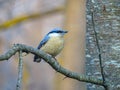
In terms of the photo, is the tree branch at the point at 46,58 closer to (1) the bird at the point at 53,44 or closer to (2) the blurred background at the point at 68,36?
(2) the blurred background at the point at 68,36

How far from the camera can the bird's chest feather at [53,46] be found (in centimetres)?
626

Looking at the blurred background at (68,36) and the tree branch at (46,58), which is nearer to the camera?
the tree branch at (46,58)

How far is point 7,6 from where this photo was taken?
11.5 m

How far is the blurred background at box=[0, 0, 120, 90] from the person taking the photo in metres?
5.74

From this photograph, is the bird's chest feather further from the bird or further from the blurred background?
the blurred background

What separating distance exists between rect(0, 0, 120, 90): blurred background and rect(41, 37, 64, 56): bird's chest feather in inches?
9.7

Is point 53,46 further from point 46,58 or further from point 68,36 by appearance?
point 68,36

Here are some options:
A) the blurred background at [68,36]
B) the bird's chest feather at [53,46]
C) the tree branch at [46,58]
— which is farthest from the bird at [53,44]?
the tree branch at [46,58]

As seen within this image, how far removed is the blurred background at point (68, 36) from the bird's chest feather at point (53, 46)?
0.25 m

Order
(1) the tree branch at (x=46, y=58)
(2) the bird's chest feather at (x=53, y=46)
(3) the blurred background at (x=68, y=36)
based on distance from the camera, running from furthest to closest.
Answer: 1. (2) the bird's chest feather at (x=53, y=46)
2. (3) the blurred background at (x=68, y=36)
3. (1) the tree branch at (x=46, y=58)

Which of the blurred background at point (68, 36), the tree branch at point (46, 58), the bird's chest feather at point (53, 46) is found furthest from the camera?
the bird's chest feather at point (53, 46)

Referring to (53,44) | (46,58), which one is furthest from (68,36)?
(46,58)

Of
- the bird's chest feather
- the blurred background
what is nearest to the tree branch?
the blurred background

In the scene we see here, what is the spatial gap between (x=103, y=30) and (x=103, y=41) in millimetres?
95
